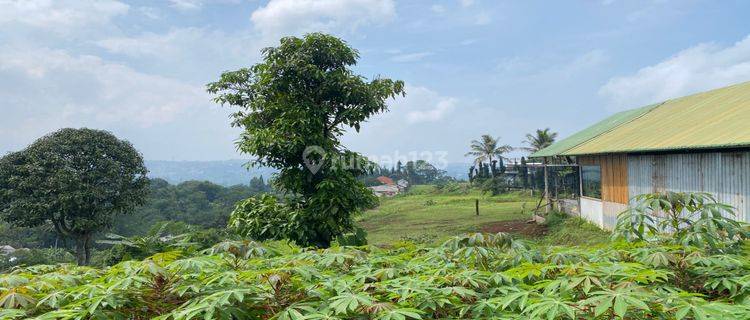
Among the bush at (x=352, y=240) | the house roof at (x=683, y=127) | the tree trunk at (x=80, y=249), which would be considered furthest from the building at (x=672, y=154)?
the tree trunk at (x=80, y=249)

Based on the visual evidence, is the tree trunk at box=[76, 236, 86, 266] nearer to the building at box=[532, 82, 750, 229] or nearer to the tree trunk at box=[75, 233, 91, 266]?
the tree trunk at box=[75, 233, 91, 266]

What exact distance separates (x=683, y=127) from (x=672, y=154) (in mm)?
991

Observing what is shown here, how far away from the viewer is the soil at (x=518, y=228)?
16.5 meters

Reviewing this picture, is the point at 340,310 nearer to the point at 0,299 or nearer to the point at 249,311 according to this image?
the point at 249,311

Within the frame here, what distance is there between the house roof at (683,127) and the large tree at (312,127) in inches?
242

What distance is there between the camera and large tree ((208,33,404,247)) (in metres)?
7.74

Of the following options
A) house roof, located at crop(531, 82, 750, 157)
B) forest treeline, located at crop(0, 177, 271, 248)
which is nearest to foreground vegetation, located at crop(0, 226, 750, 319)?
house roof, located at crop(531, 82, 750, 157)

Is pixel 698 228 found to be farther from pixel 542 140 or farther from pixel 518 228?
pixel 542 140

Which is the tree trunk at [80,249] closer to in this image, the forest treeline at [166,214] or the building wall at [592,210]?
the forest treeline at [166,214]

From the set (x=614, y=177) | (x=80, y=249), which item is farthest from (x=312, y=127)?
(x=80, y=249)

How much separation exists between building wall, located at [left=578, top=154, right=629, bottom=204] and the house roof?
1.48 ft

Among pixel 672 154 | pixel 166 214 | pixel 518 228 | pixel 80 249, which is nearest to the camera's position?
pixel 672 154

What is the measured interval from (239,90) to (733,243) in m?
7.79

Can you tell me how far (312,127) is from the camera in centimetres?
791
